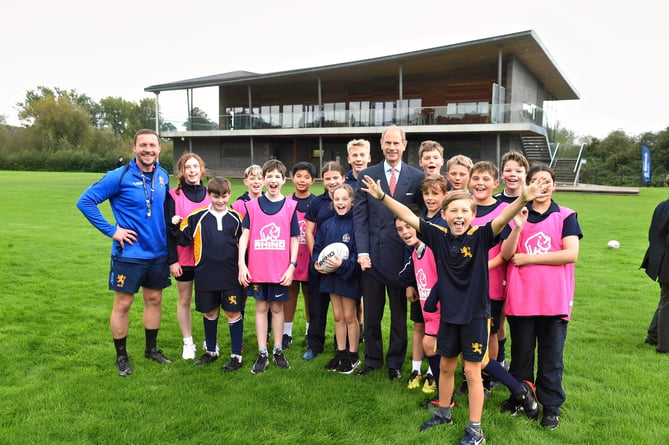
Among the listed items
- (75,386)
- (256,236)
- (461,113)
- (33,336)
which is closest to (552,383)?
(256,236)

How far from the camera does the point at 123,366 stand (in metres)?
4.14

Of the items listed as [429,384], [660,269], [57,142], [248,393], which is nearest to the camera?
[248,393]

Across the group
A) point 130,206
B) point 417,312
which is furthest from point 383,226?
point 130,206

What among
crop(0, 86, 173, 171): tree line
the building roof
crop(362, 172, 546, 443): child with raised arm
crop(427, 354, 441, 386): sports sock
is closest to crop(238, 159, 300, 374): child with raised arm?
crop(427, 354, 441, 386): sports sock

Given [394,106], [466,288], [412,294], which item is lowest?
[412,294]

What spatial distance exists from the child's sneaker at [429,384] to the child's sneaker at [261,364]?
1413 mm

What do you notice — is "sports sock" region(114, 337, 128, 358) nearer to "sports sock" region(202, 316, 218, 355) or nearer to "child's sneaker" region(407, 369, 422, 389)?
"sports sock" region(202, 316, 218, 355)

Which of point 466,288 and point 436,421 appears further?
point 436,421

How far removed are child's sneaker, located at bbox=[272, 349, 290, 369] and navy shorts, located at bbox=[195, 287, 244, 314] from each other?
1.79 ft

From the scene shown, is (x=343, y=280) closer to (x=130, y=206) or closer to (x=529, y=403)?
(x=529, y=403)

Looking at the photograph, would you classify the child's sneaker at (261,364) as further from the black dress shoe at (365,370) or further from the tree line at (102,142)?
the tree line at (102,142)

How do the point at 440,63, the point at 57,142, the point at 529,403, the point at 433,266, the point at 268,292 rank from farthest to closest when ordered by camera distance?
the point at 57,142 → the point at 440,63 → the point at 268,292 → the point at 433,266 → the point at 529,403

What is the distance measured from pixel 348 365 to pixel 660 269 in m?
3.32

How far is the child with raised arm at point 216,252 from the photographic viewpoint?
4191 millimetres
